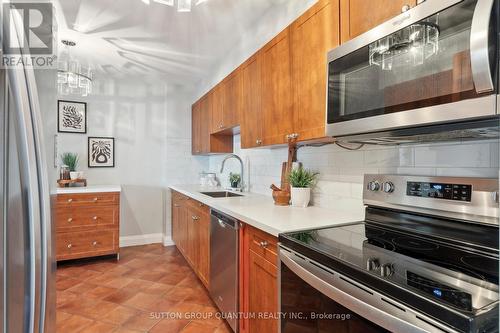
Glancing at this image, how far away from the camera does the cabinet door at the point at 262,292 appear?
1.38m

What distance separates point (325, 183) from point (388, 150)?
517mm

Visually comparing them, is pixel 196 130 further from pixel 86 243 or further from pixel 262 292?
pixel 262 292

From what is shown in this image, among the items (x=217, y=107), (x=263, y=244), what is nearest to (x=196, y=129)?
(x=217, y=107)

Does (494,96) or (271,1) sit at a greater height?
(271,1)

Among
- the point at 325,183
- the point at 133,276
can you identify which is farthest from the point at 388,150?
the point at 133,276

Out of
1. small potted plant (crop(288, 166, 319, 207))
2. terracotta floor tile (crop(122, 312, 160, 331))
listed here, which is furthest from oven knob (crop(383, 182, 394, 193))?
terracotta floor tile (crop(122, 312, 160, 331))

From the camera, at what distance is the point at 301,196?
1888 mm

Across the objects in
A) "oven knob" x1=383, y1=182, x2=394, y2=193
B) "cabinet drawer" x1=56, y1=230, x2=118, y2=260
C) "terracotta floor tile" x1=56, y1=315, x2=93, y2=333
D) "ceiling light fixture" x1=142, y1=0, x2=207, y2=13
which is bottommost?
"terracotta floor tile" x1=56, y1=315, x2=93, y2=333

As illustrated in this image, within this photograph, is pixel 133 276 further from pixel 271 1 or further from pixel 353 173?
pixel 271 1

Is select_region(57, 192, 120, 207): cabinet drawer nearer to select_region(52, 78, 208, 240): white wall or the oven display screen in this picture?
select_region(52, 78, 208, 240): white wall

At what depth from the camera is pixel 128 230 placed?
4.09m

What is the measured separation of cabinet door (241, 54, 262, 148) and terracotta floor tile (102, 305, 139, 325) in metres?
1.65

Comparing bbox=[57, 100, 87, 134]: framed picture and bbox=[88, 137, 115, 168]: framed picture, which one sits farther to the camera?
bbox=[88, 137, 115, 168]: framed picture

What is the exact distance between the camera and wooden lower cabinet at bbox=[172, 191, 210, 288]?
2.42 metres
